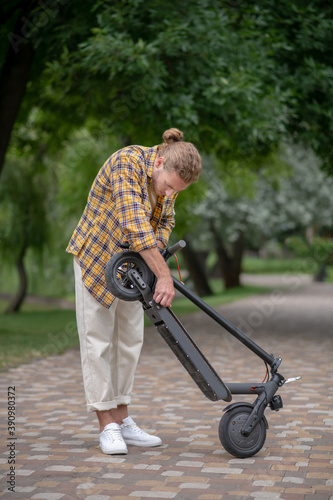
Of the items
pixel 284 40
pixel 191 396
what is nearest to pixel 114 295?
pixel 191 396

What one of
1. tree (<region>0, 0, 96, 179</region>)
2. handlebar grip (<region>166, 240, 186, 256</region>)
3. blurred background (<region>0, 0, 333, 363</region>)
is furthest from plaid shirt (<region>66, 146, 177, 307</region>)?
tree (<region>0, 0, 96, 179</region>)

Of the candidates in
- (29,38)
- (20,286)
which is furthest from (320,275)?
(29,38)

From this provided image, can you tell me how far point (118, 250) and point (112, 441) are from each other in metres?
1.07

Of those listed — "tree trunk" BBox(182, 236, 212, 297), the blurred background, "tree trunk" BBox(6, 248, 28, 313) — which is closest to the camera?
the blurred background

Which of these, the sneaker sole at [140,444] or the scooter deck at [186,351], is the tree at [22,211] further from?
the scooter deck at [186,351]

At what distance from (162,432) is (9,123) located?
21.0 feet

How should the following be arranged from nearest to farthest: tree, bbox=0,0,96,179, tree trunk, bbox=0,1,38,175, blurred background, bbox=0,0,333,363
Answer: blurred background, bbox=0,0,333,363
tree, bbox=0,0,96,179
tree trunk, bbox=0,1,38,175

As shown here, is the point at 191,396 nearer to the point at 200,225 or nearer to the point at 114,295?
the point at 114,295

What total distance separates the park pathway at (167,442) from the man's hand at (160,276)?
0.88m

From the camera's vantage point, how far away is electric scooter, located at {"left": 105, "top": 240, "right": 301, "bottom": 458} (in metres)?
3.78

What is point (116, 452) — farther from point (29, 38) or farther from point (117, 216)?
point (29, 38)

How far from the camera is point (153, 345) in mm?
9633

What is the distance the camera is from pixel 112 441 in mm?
4020

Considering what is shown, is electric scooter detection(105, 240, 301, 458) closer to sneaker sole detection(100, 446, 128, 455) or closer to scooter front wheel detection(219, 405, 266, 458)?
scooter front wheel detection(219, 405, 266, 458)
